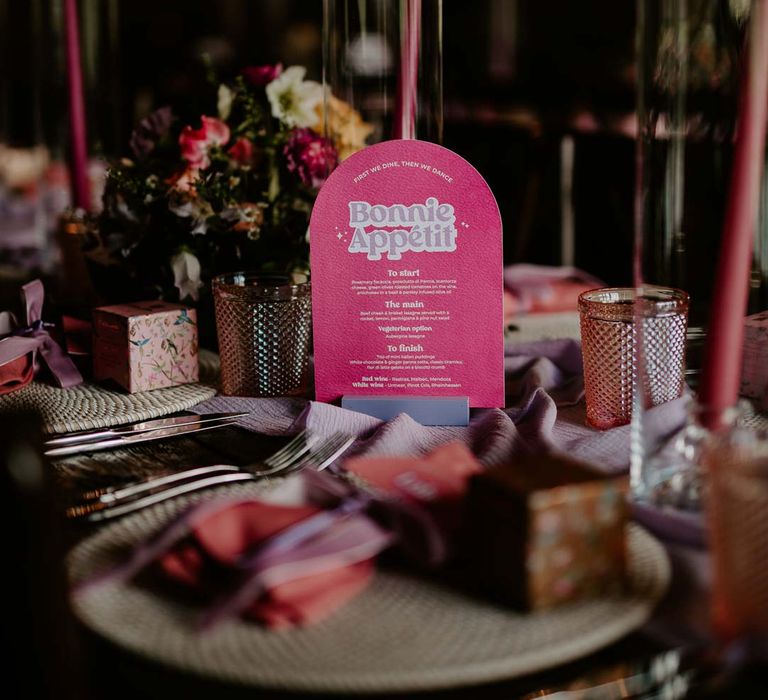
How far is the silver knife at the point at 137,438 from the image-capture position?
0.92 meters

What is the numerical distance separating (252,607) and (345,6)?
0.80 metres

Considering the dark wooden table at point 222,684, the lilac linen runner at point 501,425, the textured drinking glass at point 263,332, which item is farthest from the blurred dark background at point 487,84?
the dark wooden table at point 222,684

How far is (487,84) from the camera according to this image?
17.5 ft

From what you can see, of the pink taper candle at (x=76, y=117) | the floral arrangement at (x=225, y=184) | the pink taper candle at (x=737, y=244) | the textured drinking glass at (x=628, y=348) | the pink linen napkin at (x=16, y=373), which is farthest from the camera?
the pink taper candle at (x=76, y=117)

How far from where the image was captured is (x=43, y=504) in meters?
0.54

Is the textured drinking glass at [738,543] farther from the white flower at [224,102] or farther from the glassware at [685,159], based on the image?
the white flower at [224,102]

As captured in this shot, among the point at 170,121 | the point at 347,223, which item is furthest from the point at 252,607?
the point at 170,121

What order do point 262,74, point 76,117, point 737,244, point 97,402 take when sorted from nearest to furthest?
point 737,244, point 97,402, point 262,74, point 76,117

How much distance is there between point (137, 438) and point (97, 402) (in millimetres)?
135

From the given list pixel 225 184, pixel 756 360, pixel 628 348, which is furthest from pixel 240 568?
pixel 225 184

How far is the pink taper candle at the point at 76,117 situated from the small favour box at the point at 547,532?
1258 mm

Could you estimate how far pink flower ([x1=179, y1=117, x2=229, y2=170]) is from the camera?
49.3 inches

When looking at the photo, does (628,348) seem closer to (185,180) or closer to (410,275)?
(410,275)

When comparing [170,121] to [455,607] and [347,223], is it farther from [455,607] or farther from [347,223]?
[455,607]
